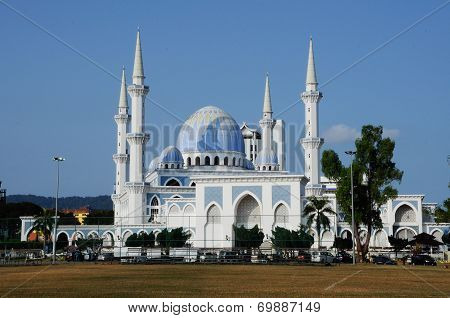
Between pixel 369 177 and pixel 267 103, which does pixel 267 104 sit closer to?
pixel 267 103

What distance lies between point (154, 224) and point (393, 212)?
2522 cm

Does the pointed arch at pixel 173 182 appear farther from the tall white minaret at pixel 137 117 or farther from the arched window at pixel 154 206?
the tall white minaret at pixel 137 117

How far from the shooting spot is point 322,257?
44438 mm

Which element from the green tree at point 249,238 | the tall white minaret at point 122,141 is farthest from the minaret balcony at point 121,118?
the green tree at point 249,238

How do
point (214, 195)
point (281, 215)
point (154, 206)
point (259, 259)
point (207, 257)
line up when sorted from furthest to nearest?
point (154, 206) < point (214, 195) < point (281, 215) < point (207, 257) < point (259, 259)

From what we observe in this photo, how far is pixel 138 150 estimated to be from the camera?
3103 inches

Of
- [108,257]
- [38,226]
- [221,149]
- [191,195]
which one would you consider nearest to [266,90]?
[221,149]

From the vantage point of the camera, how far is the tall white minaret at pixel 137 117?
78188mm

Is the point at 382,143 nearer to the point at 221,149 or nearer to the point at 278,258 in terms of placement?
the point at 278,258

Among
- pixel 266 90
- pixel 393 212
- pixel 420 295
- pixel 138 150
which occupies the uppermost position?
pixel 266 90

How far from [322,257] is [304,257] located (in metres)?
1.07

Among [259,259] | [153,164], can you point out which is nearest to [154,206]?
[153,164]

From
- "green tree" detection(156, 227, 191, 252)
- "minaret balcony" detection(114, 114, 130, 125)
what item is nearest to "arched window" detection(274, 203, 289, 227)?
"green tree" detection(156, 227, 191, 252)

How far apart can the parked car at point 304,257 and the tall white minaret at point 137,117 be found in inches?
1392
